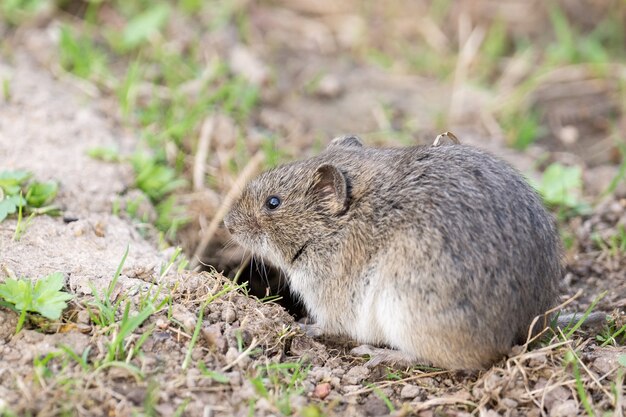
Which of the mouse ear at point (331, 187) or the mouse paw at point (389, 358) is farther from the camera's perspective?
the mouse ear at point (331, 187)

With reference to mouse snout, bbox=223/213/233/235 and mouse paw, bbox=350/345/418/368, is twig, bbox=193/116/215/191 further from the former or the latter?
mouse paw, bbox=350/345/418/368

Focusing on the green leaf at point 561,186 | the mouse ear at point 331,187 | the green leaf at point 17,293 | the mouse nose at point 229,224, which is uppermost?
the green leaf at point 561,186

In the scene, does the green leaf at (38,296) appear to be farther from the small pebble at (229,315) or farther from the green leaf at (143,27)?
the green leaf at (143,27)

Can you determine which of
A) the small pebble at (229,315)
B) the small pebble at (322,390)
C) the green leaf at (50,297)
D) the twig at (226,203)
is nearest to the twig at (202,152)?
the twig at (226,203)

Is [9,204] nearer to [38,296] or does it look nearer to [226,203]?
[38,296]

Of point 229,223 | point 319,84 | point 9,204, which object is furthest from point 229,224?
point 319,84

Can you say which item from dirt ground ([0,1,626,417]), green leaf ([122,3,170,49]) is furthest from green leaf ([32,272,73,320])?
green leaf ([122,3,170,49])
